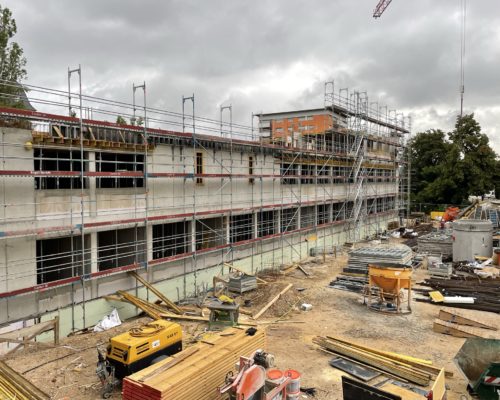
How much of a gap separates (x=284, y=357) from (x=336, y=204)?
21724 mm

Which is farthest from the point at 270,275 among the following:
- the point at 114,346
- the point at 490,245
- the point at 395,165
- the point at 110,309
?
the point at 395,165

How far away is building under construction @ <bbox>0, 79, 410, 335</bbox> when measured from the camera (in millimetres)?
11539

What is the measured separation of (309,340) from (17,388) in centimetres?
768

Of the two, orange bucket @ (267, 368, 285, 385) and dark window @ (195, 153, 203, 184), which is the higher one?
dark window @ (195, 153, 203, 184)

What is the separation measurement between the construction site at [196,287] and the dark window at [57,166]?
0.23ft

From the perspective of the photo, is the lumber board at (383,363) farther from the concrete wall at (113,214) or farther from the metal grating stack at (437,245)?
the metal grating stack at (437,245)

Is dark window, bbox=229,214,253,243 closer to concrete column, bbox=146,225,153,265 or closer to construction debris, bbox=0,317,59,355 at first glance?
concrete column, bbox=146,225,153,265

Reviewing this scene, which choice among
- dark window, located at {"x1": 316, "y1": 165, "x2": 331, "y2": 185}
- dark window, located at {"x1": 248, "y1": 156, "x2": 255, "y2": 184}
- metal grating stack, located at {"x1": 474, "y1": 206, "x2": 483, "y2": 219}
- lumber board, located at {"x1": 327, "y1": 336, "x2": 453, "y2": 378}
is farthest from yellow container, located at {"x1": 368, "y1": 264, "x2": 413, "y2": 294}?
metal grating stack, located at {"x1": 474, "y1": 206, "x2": 483, "y2": 219}

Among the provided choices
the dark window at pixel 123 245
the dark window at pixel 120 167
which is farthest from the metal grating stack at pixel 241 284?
the dark window at pixel 120 167

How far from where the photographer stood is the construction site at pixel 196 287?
28.3 feet

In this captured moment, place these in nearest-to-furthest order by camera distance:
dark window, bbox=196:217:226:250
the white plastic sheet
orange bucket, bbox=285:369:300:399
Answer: orange bucket, bbox=285:369:300:399 → the white plastic sheet → dark window, bbox=196:217:226:250

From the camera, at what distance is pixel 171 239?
1698 cm

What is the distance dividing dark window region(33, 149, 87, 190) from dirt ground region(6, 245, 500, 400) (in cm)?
483

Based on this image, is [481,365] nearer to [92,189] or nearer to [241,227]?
[92,189]
